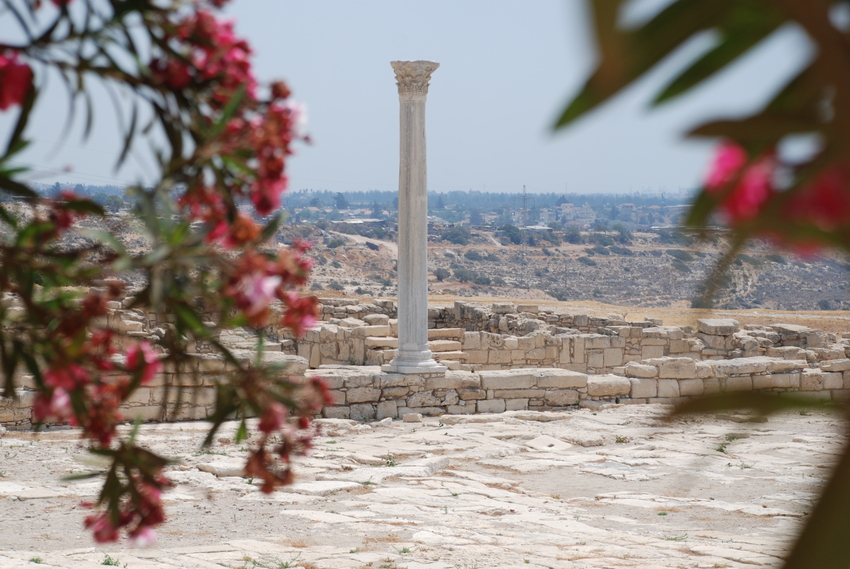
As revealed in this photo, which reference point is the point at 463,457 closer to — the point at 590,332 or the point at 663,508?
the point at 663,508

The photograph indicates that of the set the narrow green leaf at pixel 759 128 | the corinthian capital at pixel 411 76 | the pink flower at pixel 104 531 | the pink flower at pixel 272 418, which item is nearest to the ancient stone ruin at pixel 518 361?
the corinthian capital at pixel 411 76

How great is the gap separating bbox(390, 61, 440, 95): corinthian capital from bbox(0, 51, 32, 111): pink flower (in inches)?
451

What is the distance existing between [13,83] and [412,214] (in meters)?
11.5

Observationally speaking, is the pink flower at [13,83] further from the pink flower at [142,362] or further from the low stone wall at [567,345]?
the low stone wall at [567,345]

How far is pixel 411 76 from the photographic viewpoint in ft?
42.0

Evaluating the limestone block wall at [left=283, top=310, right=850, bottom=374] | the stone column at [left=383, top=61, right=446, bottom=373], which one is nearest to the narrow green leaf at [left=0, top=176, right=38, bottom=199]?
the stone column at [left=383, top=61, right=446, bottom=373]

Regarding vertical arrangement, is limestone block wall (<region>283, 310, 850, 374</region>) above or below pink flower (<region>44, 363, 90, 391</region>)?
below

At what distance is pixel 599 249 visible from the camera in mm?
58781

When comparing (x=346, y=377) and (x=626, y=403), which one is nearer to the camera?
(x=346, y=377)

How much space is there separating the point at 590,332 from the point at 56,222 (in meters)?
17.3

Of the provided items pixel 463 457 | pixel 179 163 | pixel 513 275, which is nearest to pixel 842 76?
pixel 179 163

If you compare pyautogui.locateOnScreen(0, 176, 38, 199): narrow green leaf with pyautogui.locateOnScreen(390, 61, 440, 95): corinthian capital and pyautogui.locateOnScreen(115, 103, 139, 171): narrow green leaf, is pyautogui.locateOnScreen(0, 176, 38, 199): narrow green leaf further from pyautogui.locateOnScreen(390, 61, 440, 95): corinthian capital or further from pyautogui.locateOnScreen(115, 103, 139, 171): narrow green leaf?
pyautogui.locateOnScreen(390, 61, 440, 95): corinthian capital

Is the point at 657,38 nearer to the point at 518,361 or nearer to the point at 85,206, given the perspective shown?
the point at 85,206

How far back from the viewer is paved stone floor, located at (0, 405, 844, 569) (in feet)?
19.2
